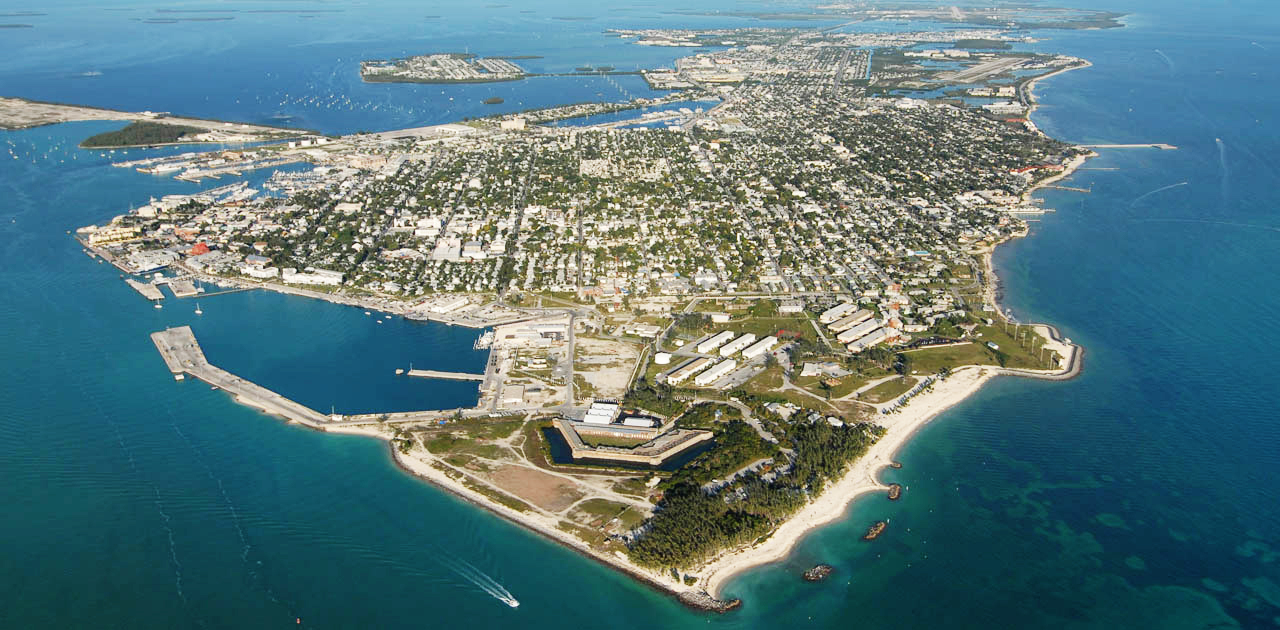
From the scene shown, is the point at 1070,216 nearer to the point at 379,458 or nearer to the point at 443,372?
the point at 443,372

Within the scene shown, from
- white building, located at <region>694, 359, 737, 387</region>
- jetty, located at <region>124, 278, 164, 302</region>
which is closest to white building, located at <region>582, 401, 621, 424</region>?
white building, located at <region>694, 359, 737, 387</region>

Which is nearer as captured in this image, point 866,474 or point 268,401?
point 866,474

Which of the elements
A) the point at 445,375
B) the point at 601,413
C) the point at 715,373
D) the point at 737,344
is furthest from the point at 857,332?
the point at 445,375

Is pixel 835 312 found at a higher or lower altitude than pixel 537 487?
higher

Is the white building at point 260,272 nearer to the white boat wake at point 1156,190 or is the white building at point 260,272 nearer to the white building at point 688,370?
the white building at point 688,370

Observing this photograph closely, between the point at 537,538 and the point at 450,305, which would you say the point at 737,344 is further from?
the point at 537,538

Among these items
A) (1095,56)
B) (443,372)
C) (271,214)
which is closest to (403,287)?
(443,372)

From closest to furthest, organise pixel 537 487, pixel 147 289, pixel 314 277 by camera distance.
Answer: pixel 537 487, pixel 147 289, pixel 314 277

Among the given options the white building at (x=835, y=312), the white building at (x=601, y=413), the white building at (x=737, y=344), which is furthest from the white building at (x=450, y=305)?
the white building at (x=835, y=312)
